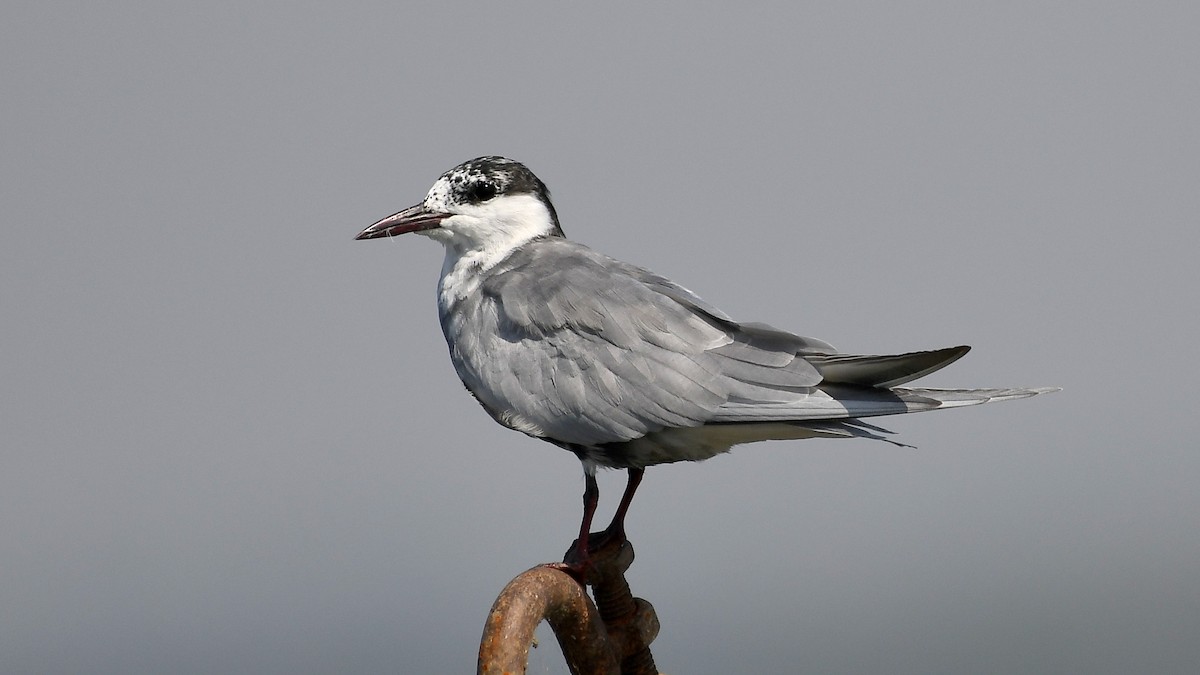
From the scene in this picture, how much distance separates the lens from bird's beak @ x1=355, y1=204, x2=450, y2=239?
4980 millimetres

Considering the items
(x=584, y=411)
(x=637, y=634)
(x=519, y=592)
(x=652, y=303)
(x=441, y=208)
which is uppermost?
(x=441, y=208)

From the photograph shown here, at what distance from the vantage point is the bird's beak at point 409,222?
4.98 meters

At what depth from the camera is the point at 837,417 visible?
13.5ft

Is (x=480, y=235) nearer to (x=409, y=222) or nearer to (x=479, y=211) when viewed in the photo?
(x=479, y=211)

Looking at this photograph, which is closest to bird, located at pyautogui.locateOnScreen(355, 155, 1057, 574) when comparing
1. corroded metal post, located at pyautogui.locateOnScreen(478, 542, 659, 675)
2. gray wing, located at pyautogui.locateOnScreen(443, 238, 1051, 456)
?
gray wing, located at pyautogui.locateOnScreen(443, 238, 1051, 456)

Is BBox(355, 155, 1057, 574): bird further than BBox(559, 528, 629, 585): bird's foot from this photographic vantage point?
No

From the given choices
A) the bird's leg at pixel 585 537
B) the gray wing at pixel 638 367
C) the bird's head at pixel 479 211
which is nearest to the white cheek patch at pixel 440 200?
the bird's head at pixel 479 211

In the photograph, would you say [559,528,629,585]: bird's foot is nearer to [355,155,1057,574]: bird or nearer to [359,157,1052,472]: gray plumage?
[355,155,1057,574]: bird

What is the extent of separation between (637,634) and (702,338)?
40.2 inches

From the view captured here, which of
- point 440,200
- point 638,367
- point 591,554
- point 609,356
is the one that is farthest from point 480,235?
point 591,554

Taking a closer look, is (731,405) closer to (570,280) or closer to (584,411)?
(584,411)

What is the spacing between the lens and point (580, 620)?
12.8 feet

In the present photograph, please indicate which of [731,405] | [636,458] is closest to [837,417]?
[731,405]

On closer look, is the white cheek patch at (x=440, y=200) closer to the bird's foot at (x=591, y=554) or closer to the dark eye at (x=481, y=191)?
the dark eye at (x=481, y=191)
